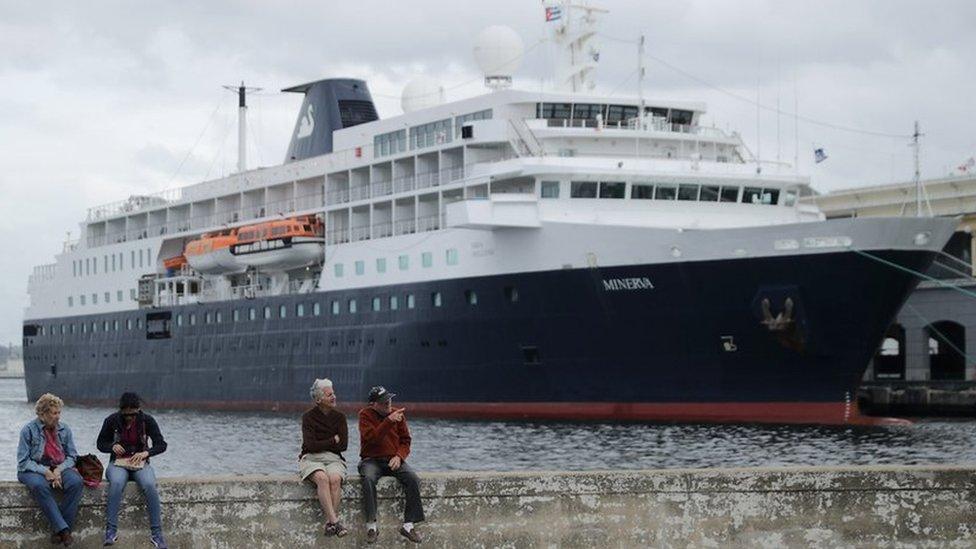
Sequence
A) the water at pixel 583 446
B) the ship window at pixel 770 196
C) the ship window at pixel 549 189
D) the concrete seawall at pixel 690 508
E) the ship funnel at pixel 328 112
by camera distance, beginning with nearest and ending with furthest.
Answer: the concrete seawall at pixel 690 508 < the water at pixel 583 446 < the ship window at pixel 549 189 < the ship window at pixel 770 196 < the ship funnel at pixel 328 112

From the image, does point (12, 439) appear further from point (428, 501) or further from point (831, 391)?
point (428, 501)

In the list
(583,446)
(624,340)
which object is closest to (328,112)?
(624,340)

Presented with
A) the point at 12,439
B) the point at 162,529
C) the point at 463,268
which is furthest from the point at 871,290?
the point at 162,529

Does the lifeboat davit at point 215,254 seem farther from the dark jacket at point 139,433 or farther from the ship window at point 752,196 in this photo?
the dark jacket at point 139,433

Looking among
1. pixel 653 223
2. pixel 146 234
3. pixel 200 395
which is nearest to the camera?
pixel 653 223

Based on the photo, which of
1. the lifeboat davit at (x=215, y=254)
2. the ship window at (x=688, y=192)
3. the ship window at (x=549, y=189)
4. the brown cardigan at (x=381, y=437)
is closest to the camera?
the brown cardigan at (x=381, y=437)

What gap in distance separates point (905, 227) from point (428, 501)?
25990mm

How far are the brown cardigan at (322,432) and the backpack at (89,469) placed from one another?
5.51ft

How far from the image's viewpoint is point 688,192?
4162cm

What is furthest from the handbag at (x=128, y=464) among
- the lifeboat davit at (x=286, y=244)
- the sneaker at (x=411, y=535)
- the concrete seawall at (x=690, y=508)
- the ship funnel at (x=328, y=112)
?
the ship funnel at (x=328, y=112)

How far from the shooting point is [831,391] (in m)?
36.8

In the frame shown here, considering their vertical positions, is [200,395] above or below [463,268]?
below

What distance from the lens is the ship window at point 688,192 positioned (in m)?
41.6

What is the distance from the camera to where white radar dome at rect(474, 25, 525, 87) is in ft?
159
